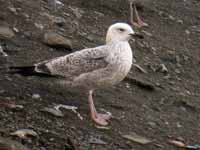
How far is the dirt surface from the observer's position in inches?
233

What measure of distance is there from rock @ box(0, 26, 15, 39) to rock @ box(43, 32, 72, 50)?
49 centimetres

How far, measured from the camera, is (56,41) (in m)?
8.41

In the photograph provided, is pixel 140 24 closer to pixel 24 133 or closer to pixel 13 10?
pixel 13 10

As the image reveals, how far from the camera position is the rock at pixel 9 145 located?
4.88 m

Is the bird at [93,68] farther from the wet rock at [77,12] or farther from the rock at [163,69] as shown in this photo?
the wet rock at [77,12]

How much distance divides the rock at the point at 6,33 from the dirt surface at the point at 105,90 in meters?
Result: 0.09

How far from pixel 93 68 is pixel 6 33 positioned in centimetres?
221

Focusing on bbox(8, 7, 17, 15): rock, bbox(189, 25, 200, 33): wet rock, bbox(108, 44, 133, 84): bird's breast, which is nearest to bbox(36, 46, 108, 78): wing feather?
bbox(108, 44, 133, 84): bird's breast

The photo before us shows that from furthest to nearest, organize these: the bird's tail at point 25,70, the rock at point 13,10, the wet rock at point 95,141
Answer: the rock at point 13,10, the bird's tail at point 25,70, the wet rock at point 95,141

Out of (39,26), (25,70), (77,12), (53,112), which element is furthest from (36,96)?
(77,12)

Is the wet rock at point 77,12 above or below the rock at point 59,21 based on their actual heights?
below

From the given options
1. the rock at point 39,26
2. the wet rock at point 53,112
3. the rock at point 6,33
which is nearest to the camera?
the wet rock at point 53,112

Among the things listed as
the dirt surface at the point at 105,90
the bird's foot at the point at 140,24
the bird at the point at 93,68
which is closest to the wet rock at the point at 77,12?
the dirt surface at the point at 105,90

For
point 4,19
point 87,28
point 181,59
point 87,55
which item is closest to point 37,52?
point 4,19
